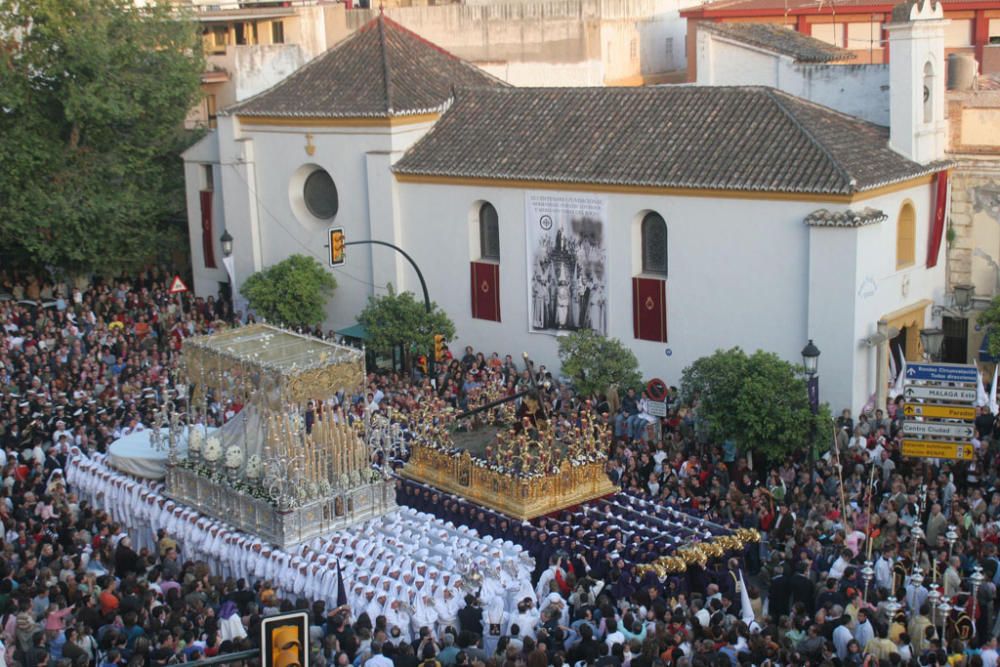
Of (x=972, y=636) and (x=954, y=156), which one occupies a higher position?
(x=954, y=156)

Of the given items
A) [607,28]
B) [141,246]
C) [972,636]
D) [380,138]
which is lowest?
[972,636]

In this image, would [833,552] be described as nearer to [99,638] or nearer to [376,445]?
[376,445]

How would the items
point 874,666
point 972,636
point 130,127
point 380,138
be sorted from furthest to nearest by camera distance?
point 130,127
point 380,138
point 972,636
point 874,666

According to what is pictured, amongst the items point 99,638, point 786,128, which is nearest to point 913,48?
point 786,128

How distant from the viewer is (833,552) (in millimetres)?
19969

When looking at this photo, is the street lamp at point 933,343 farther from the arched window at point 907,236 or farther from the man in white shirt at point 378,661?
the man in white shirt at point 378,661

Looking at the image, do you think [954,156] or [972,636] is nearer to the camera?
[972,636]

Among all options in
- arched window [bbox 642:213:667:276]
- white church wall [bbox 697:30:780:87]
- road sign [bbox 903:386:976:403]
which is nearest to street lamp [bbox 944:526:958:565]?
road sign [bbox 903:386:976:403]

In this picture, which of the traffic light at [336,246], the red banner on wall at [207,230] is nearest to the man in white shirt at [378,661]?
the traffic light at [336,246]

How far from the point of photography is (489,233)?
109 ft

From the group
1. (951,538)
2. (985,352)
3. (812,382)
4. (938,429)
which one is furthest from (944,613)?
(985,352)

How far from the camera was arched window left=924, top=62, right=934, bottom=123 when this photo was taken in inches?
1161

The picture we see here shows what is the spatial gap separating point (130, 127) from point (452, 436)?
57.7 feet

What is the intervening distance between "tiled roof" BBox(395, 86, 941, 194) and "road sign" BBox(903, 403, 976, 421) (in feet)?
21.1
